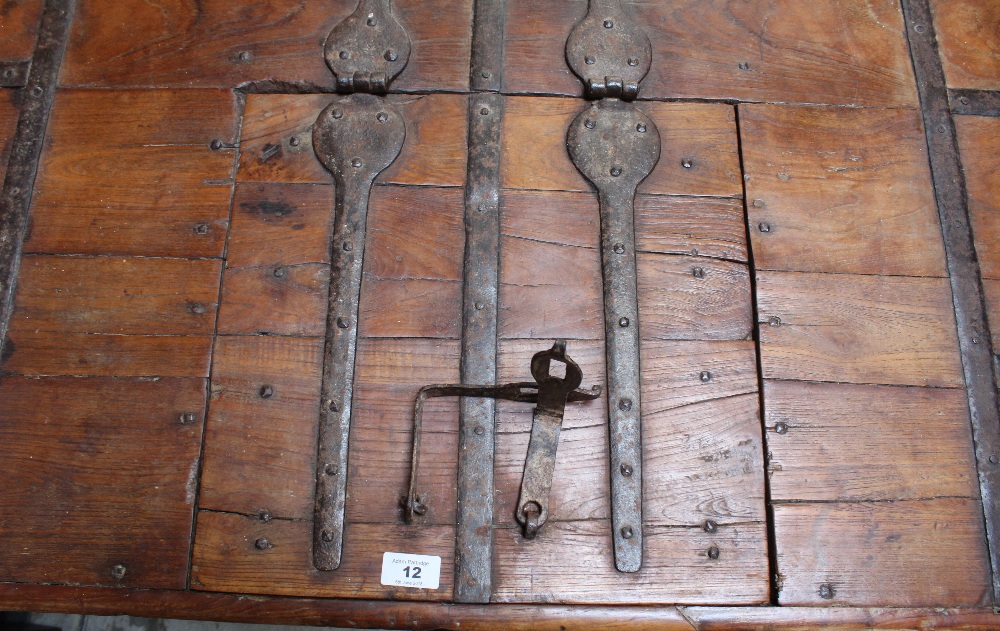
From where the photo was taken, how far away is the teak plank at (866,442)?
159 cm

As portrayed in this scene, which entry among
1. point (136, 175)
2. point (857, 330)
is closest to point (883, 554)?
point (857, 330)

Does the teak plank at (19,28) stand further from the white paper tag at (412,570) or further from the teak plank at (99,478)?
the white paper tag at (412,570)

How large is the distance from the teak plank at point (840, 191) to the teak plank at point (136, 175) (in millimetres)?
1245

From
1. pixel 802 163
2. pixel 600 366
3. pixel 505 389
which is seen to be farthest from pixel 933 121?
pixel 505 389

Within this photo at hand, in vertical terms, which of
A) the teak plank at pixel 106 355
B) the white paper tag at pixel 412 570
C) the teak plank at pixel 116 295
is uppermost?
the teak plank at pixel 116 295

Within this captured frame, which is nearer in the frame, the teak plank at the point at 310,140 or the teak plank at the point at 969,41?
the teak plank at the point at 310,140

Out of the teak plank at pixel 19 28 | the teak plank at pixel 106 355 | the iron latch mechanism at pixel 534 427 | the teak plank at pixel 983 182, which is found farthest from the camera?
the teak plank at pixel 19 28

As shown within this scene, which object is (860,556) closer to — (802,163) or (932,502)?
(932,502)

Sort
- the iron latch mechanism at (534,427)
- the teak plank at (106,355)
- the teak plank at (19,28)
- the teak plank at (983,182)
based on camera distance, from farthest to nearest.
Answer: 1. the teak plank at (19,28)
2. the teak plank at (983,182)
3. the teak plank at (106,355)
4. the iron latch mechanism at (534,427)

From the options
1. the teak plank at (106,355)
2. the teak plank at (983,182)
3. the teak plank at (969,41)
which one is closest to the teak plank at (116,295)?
the teak plank at (106,355)

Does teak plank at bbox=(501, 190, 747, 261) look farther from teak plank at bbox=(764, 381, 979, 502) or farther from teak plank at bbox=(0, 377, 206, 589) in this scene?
teak plank at bbox=(0, 377, 206, 589)

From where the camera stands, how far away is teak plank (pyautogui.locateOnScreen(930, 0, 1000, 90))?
188 centimetres

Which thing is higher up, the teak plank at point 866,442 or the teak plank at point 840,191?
the teak plank at point 840,191

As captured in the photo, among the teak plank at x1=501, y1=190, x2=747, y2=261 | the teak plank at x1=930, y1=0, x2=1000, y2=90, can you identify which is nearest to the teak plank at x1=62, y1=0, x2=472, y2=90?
the teak plank at x1=501, y1=190, x2=747, y2=261
